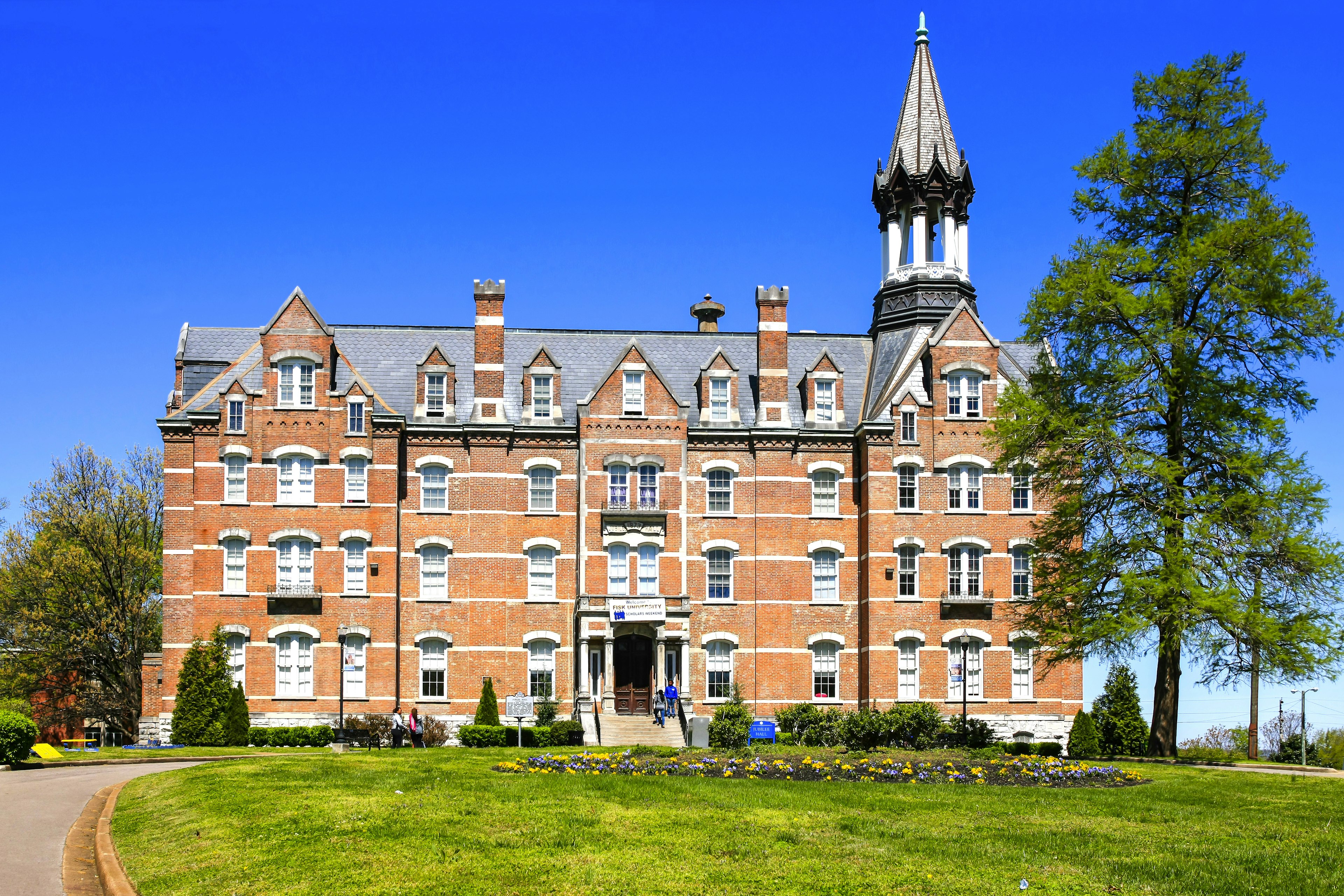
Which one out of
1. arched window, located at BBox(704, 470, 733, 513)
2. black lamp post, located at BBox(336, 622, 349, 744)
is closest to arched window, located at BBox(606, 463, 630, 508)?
arched window, located at BBox(704, 470, 733, 513)

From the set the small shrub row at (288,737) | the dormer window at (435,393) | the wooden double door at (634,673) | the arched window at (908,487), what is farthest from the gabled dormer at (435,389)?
the arched window at (908,487)

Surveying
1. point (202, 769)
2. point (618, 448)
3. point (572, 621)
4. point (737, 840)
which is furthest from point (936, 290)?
point (737, 840)

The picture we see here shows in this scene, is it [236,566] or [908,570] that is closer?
[236,566]

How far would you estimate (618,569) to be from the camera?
162 feet

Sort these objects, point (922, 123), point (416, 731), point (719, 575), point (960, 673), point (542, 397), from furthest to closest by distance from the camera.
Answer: point (922, 123), point (542, 397), point (719, 575), point (960, 673), point (416, 731)

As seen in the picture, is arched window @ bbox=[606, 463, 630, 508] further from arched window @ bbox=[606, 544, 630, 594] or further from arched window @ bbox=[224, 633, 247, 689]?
arched window @ bbox=[224, 633, 247, 689]

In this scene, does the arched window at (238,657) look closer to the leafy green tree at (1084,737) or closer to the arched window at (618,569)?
the arched window at (618,569)

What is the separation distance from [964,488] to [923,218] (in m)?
11.9

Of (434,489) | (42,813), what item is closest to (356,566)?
(434,489)

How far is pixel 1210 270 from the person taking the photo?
37.3 m

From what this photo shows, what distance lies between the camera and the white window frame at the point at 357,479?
49.3 metres

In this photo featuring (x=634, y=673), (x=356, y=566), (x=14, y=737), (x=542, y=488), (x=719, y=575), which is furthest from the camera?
(x=719, y=575)

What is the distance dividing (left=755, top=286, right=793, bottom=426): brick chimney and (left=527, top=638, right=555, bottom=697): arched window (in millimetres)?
11418

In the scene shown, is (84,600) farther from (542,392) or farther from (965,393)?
(965,393)
